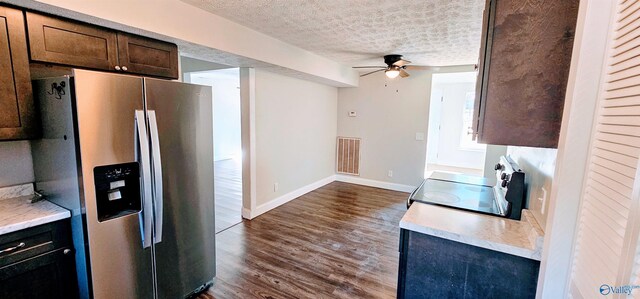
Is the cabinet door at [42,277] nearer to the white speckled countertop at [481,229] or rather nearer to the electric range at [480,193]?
the white speckled countertop at [481,229]

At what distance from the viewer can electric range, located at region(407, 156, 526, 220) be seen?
5.10ft

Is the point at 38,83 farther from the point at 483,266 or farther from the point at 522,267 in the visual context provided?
the point at 522,267

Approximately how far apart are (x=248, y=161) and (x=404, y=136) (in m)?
2.96

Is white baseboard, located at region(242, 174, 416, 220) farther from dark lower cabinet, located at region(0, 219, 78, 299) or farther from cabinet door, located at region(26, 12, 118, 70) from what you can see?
cabinet door, located at region(26, 12, 118, 70)

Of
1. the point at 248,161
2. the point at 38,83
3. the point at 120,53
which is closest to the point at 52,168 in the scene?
the point at 38,83

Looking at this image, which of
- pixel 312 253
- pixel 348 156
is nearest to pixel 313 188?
pixel 348 156

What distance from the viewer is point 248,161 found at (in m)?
3.63

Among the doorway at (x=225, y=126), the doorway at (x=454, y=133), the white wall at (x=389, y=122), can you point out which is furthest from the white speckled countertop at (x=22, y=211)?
the doorway at (x=454, y=133)

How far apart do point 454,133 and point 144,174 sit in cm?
750

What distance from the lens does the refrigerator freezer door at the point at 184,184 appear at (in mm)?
1840

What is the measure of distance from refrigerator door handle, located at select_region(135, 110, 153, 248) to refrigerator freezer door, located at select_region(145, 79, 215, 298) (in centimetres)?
7

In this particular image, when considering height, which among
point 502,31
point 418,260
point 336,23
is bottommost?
point 418,260

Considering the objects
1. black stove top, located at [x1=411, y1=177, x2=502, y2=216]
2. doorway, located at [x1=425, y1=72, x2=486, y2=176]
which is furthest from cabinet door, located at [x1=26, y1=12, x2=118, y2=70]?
doorway, located at [x1=425, y1=72, x2=486, y2=176]

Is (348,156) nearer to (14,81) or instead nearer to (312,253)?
(312,253)
